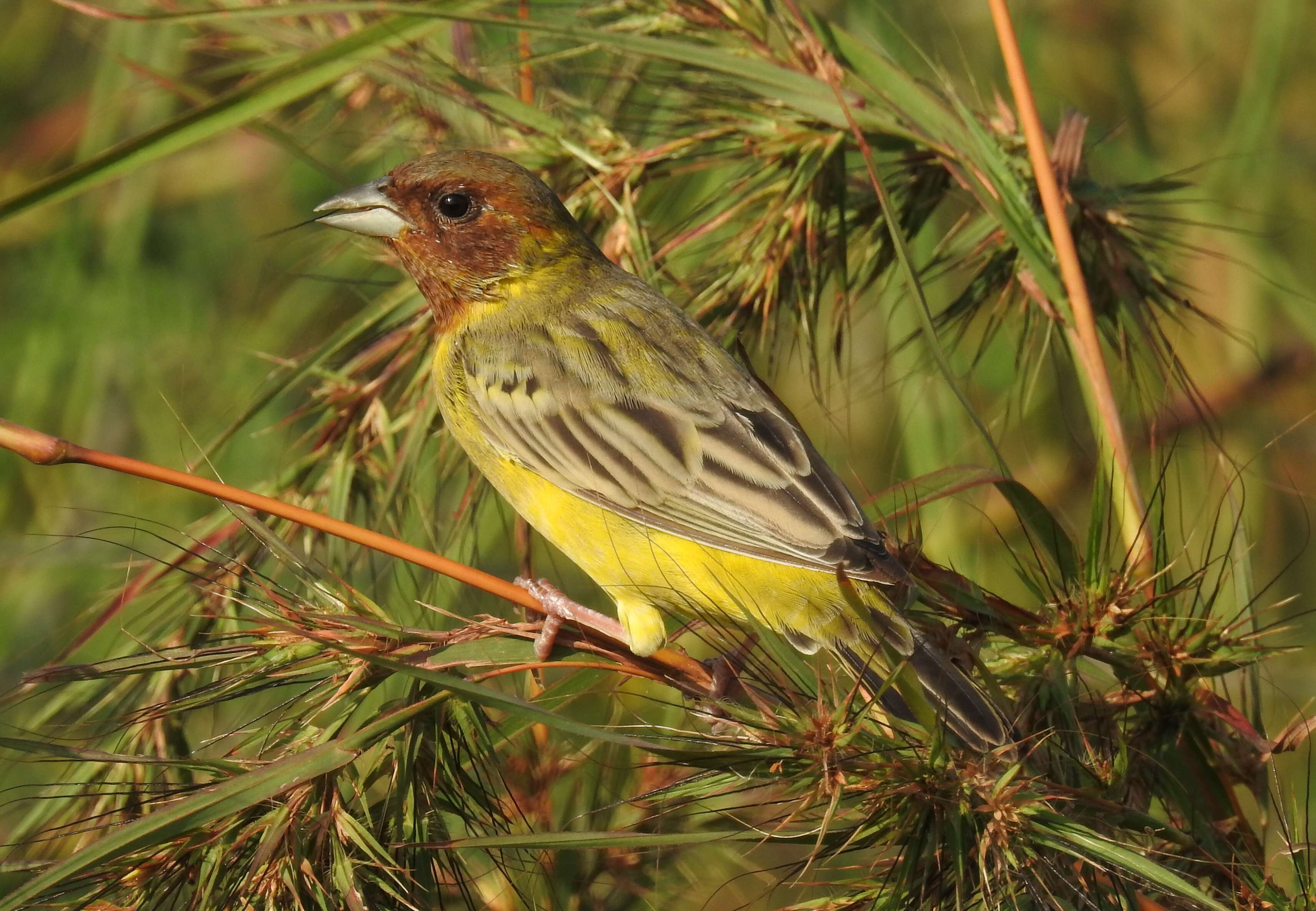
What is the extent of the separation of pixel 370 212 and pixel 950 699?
234 cm

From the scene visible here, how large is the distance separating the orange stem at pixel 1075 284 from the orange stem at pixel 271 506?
3.21ft

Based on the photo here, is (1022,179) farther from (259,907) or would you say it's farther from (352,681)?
(259,907)

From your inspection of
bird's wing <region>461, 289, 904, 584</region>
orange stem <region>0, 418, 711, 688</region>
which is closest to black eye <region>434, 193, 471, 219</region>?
bird's wing <region>461, 289, 904, 584</region>

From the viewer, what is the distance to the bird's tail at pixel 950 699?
248 cm

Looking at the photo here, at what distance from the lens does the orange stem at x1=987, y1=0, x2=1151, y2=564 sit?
2836 millimetres

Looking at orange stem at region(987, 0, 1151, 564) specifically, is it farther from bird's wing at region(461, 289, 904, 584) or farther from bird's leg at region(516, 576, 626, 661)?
bird's leg at region(516, 576, 626, 661)

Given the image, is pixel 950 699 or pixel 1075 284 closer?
pixel 950 699

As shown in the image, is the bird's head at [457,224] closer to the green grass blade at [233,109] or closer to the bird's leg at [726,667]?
the green grass blade at [233,109]

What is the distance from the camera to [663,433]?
11.9 feet

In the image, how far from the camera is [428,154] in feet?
13.2

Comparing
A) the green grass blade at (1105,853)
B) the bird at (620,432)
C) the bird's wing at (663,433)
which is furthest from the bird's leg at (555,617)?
the green grass blade at (1105,853)

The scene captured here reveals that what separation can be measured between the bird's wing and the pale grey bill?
435 millimetres

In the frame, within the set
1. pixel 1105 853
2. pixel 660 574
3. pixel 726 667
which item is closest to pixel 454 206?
pixel 660 574

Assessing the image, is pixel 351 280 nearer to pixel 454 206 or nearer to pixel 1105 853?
pixel 454 206
